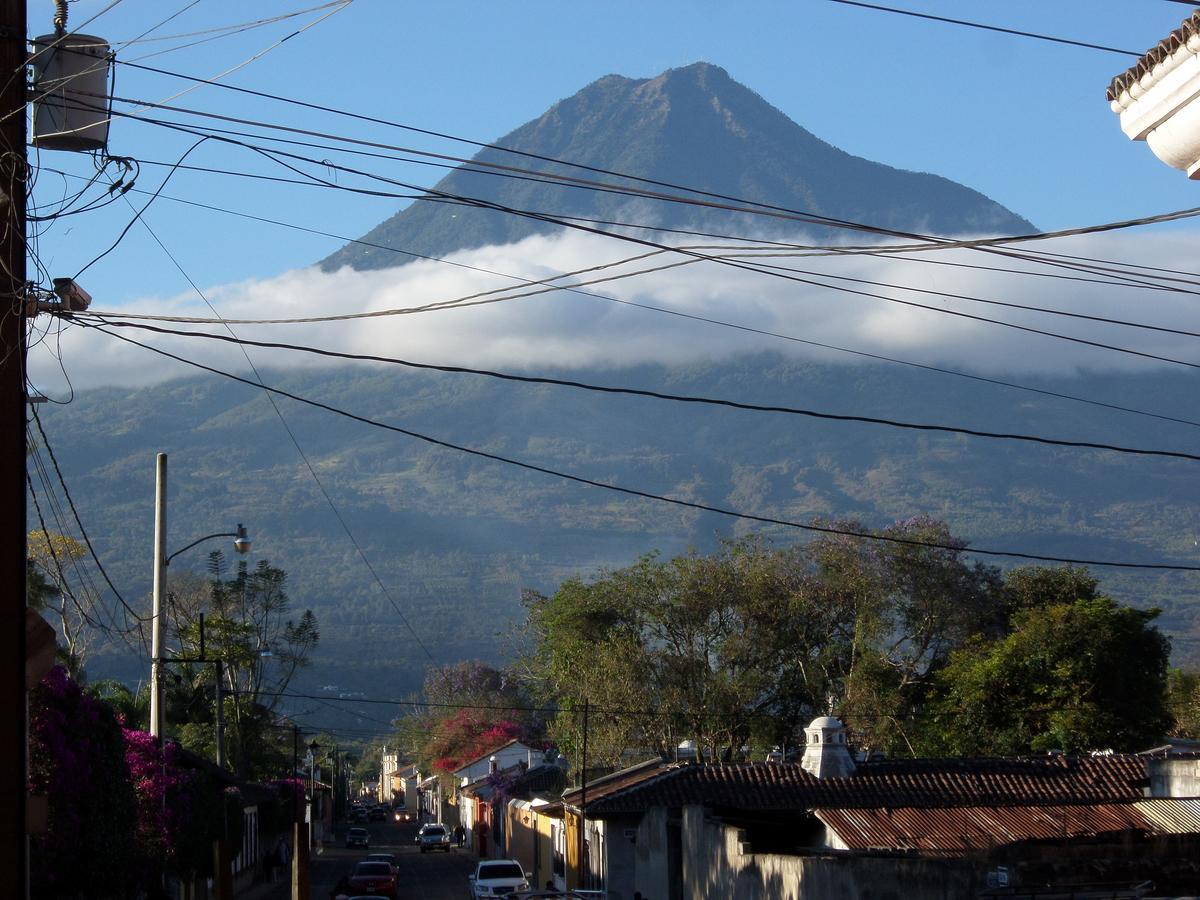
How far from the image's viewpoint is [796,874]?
19.6 m

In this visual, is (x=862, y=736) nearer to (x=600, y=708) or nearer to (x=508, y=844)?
(x=600, y=708)

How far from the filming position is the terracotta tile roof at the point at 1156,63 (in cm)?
858

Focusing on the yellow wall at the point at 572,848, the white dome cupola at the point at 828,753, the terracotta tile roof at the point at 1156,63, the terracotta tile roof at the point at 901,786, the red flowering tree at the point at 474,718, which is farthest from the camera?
the red flowering tree at the point at 474,718

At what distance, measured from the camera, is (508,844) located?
2368 inches

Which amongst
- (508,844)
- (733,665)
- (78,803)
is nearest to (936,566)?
(733,665)

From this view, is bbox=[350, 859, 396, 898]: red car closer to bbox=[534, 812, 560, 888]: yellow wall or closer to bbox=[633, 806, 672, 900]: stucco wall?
bbox=[534, 812, 560, 888]: yellow wall

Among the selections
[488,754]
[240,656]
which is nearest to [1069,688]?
[240,656]

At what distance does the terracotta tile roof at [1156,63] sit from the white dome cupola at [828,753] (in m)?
23.8

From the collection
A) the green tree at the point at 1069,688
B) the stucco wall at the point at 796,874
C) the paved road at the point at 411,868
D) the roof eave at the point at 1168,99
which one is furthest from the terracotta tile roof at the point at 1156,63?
the green tree at the point at 1069,688

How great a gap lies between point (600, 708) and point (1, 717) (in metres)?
41.6

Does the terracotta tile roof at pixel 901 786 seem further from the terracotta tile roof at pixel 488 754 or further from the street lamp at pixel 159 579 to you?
the terracotta tile roof at pixel 488 754

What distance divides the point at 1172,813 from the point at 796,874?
11.9m

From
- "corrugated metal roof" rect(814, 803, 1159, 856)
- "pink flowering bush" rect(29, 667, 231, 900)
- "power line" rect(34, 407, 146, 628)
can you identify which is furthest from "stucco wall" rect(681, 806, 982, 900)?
"power line" rect(34, 407, 146, 628)

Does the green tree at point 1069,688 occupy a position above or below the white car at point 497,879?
above
